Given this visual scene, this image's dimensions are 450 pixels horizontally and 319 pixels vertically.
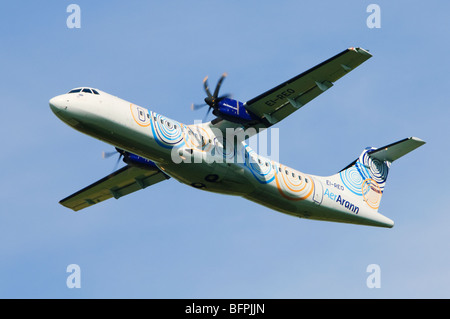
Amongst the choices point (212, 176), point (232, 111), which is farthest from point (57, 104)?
point (232, 111)

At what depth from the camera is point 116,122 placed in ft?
67.5

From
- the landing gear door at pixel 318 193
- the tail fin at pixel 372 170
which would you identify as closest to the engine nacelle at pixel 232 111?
the landing gear door at pixel 318 193

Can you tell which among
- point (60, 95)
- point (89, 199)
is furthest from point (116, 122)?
point (89, 199)

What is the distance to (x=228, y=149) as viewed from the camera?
22.6 metres

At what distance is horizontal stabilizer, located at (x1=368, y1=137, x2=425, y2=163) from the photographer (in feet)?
82.5

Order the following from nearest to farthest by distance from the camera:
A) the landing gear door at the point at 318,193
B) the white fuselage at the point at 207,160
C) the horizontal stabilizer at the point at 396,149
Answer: the white fuselage at the point at 207,160
the landing gear door at the point at 318,193
the horizontal stabilizer at the point at 396,149

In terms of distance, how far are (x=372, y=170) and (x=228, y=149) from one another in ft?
24.5

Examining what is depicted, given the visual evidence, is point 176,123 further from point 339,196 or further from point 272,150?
point 339,196


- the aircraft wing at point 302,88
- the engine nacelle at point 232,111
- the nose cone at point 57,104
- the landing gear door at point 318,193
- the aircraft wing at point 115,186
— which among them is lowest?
the landing gear door at point 318,193

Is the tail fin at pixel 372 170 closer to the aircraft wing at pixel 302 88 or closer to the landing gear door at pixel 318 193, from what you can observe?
the landing gear door at pixel 318 193

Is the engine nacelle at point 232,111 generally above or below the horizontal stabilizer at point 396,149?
above

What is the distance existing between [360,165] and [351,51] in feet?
24.5

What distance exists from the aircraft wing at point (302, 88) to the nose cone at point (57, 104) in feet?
19.3

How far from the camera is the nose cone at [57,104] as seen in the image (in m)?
20.1
